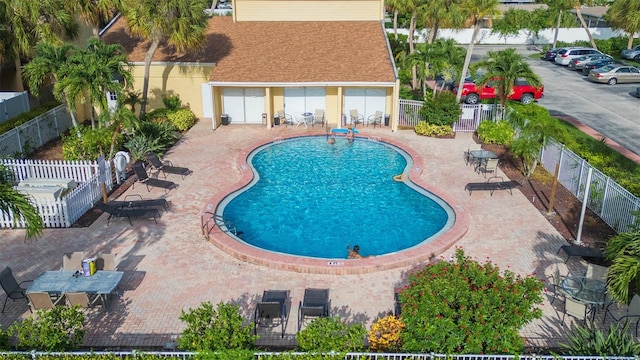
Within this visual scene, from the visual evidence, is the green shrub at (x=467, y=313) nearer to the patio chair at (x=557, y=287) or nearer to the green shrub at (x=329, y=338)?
the green shrub at (x=329, y=338)

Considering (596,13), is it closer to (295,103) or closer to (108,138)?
(295,103)

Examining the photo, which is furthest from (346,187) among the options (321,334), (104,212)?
(321,334)

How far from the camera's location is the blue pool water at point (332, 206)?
17.5 meters

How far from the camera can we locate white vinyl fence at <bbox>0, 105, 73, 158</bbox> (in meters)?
22.4

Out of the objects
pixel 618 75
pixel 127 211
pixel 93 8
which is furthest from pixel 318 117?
pixel 618 75

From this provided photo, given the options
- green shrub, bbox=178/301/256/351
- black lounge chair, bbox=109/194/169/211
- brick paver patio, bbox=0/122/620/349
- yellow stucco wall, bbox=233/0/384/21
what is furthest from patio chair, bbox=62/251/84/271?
yellow stucco wall, bbox=233/0/384/21

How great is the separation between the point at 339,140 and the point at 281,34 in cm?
846

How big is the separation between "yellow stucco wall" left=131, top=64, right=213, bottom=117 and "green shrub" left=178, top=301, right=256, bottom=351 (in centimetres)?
2157

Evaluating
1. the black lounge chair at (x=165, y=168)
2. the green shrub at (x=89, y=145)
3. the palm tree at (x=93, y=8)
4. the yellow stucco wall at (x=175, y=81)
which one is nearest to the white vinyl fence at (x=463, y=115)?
the yellow stucco wall at (x=175, y=81)

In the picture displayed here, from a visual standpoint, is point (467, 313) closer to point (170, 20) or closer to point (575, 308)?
point (575, 308)

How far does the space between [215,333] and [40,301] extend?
18.1 feet

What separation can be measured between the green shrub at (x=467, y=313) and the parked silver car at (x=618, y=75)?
36007 millimetres

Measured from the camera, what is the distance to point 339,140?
27.5 meters

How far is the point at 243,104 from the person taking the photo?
2981 cm
